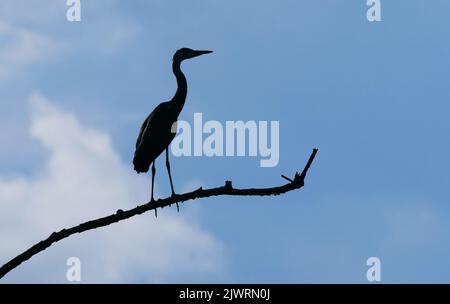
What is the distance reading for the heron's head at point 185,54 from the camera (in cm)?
1223

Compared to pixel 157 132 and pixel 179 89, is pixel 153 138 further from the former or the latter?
pixel 179 89

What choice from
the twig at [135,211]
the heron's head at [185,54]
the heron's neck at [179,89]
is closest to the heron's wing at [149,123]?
the heron's neck at [179,89]

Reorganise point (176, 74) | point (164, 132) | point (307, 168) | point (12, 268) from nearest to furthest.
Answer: point (12, 268), point (307, 168), point (164, 132), point (176, 74)

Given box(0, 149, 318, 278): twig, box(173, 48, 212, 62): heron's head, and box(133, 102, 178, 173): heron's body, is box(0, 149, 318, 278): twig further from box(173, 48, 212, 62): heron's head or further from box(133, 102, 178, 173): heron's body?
box(173, 48, 212, 62): heron's head

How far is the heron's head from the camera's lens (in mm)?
12233

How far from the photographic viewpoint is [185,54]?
40.6 ft

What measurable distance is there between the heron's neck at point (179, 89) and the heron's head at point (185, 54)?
0.32 ft

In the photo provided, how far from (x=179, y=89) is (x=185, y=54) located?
0.75m

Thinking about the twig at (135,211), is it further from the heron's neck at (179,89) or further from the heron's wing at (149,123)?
the heron's neck at (179,89)
